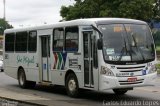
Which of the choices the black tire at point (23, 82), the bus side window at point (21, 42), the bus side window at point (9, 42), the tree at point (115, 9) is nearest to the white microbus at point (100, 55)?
the bus side window at point (21, 42)

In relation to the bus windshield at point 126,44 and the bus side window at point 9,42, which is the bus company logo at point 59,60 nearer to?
the bus windshield at point 126,44

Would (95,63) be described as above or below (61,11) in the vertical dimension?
below

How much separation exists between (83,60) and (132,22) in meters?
2.09

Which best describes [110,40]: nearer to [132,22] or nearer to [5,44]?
[132,22]

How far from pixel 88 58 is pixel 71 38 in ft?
4.96

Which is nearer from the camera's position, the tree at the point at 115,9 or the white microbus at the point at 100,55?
the white microbus at the point at 100,55

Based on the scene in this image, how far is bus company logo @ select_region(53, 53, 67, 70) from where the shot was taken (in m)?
17.8

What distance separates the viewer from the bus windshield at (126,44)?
15.3 m

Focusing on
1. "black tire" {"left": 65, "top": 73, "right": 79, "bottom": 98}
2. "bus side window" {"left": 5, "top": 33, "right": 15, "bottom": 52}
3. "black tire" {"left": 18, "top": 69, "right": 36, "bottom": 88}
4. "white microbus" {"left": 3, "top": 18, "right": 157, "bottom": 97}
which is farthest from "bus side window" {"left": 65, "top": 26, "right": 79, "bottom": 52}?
"bus side window" {"left": 5, "top": 33, "right": 15, "bottom": 52}

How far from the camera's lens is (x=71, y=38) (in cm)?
1727

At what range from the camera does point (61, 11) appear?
67562 millimetres

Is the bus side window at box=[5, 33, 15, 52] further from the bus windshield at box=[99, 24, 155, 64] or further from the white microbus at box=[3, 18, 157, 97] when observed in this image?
the bus windshield at box=[99, 24, 155, 64]

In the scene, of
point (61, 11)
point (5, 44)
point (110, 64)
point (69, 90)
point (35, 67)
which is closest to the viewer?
point (110, 64)

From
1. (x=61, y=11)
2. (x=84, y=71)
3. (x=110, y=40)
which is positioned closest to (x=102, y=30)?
(x=110, y=40)
